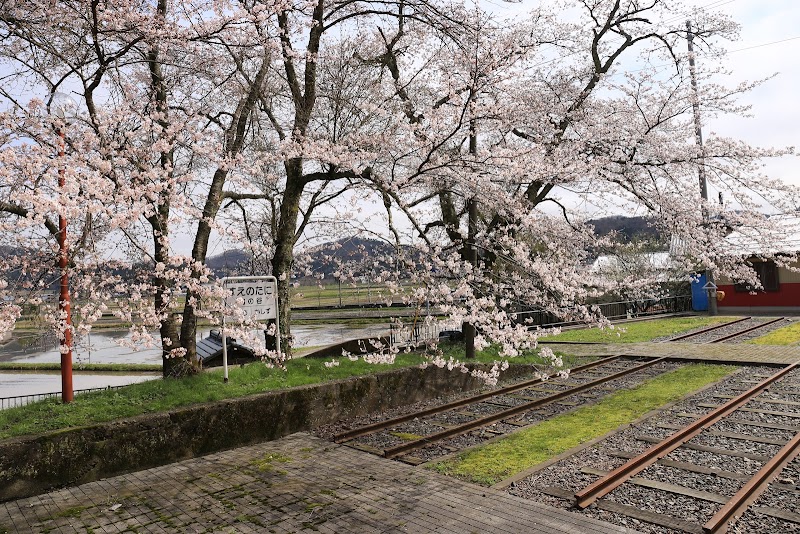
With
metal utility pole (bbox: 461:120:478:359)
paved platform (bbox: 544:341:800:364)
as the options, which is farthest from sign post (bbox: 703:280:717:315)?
metal utility pole (bbox: 461:120:478:359)

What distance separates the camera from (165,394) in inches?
374

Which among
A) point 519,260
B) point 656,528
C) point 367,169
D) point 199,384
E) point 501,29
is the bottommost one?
point 656,528

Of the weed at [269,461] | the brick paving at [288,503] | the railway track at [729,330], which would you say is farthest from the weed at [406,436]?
the railway track at [729,330]

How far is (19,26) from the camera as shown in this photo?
22.6 ft

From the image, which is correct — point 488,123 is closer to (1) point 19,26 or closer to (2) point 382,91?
(2) point 382,91

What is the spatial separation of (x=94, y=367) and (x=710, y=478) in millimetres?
21539

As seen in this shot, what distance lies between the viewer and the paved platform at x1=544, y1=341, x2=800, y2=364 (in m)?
16.1

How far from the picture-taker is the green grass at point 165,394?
7.96m

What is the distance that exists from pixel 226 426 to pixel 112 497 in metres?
2.29

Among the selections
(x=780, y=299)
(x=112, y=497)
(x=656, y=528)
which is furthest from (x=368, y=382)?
(x=780, y=299)

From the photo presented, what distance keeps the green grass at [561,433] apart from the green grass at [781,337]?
7.63 meters

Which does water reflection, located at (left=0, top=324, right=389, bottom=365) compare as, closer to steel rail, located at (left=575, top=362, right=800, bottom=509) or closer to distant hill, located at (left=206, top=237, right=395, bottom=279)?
distant hill, located at (left=206, top=237, right=395, bottom=279)

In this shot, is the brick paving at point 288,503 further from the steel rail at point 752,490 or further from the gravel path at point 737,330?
the gravel path at point 737,330

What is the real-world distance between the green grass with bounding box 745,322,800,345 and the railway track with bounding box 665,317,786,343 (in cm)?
82
